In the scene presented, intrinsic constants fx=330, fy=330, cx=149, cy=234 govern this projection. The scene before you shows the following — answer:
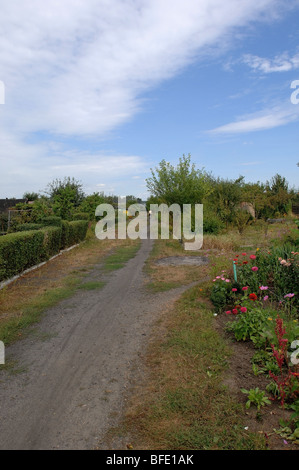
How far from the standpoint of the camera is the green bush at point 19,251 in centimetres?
770

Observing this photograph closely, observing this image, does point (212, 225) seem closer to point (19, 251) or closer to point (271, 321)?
point (19, 251)

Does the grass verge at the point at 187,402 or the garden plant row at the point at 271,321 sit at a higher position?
the garden plant row at the point at 271,321

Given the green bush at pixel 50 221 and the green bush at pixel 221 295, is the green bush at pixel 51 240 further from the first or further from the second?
the green bush at pixel 221 295

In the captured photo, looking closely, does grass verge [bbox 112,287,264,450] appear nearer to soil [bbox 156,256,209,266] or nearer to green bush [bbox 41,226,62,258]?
soil [bbox 156,256,209,266]

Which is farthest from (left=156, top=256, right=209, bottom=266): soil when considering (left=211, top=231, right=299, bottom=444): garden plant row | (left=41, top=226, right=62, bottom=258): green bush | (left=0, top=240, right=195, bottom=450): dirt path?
(left=211, top=231, right=299, bottom=444): garden plant row

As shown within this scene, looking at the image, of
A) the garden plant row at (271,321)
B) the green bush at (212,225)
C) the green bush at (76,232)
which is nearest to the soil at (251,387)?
the garden plant row at (271,321)

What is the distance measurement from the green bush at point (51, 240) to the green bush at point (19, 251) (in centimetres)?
45

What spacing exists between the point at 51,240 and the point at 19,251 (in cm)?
331

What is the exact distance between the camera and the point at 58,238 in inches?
507

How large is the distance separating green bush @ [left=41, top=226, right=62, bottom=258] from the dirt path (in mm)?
5206

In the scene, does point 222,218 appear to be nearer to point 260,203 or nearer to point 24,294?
point 260,203

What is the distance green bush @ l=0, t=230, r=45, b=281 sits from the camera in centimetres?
770
